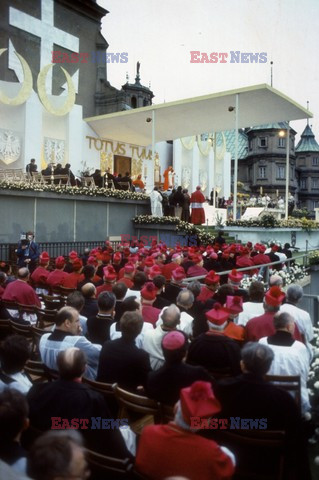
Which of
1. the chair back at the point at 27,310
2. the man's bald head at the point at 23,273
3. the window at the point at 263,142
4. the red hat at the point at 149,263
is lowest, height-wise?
the chair back at the point at 27,310

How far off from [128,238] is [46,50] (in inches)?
507

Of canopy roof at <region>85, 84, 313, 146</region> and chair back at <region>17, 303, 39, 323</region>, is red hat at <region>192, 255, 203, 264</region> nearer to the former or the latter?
chair back at <region>17, 303, 39, 323</region>

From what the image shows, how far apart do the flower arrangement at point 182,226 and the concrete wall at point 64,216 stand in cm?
99

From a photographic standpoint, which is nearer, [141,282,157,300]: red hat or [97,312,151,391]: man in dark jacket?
[97,312,151,391]: man in dark jacket


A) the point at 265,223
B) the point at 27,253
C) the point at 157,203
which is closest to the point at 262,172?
the point at 157,203

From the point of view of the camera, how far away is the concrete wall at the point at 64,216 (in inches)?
680

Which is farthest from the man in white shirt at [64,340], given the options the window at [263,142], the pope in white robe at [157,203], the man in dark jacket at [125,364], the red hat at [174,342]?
the window at [263,142]

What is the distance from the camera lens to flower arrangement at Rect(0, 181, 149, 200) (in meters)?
17.0

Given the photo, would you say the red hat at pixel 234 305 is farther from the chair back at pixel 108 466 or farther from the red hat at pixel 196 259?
the red hat at pixel 196 259

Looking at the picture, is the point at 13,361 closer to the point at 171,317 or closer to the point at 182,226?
the point at 171,317

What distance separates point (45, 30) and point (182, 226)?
15.2 meters

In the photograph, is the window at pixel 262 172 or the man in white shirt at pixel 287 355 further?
the window at pixel 262 172

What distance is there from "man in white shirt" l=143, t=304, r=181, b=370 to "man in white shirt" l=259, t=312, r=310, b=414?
0.95 metres

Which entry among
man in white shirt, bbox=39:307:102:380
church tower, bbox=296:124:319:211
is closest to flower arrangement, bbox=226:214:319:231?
man in white shirt, bbox=39:307:102:380
